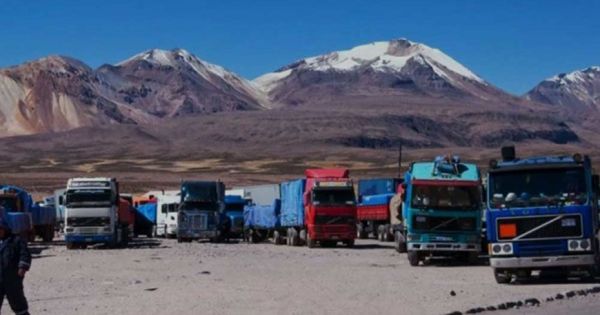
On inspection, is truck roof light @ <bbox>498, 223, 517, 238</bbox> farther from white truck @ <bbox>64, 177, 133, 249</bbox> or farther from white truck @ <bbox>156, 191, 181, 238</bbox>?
white truck @ <bbox>156, 191, 181, 238</bbox>

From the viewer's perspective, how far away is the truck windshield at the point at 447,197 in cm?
3194

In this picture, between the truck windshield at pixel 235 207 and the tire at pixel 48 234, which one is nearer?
the tire at pixel 48 234

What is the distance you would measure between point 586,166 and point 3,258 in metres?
13.9

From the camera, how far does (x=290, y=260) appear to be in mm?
36969

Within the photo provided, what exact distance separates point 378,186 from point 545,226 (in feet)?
130

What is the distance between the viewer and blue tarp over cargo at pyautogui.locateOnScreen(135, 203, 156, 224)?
72819 millimetres

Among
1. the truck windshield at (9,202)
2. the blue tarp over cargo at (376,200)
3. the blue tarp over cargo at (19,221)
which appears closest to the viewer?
the blue tarp over cargo at (19,221)

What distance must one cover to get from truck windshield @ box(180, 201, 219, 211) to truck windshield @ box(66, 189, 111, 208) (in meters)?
8.23

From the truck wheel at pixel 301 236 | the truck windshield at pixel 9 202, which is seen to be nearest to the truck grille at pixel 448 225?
the truck wheel at pixel 301 236

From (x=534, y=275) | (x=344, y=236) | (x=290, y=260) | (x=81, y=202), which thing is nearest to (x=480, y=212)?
(x=534, y=275)

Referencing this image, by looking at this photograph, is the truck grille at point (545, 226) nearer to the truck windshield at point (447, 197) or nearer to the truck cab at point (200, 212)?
the truck windshield at point (447, 197)

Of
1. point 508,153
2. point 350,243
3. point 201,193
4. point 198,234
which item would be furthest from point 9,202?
point 508,153

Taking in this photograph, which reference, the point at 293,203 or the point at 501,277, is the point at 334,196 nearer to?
the point at 293,203

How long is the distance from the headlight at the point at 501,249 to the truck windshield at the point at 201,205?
33169 mm
